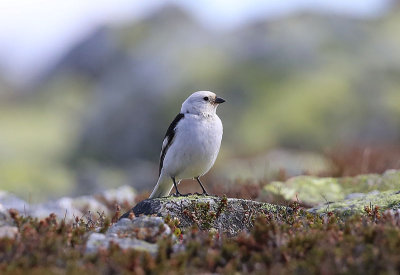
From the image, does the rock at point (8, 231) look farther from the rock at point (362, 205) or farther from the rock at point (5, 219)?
the rock at point (362, 205)

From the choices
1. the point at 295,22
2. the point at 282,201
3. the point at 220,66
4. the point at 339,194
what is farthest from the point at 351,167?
the point at 295,22

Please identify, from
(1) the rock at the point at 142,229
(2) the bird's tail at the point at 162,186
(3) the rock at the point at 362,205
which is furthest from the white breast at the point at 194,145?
(1) the rock at the point at 142,229

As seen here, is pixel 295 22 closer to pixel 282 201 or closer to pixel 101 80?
pixel 101 80

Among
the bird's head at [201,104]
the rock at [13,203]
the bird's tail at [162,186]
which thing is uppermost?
the bird's head at [201,104]

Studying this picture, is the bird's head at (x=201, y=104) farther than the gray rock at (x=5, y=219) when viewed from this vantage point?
Yes

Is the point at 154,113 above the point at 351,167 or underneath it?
above

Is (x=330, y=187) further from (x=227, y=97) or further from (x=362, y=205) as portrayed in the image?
(x=227, y=97)
